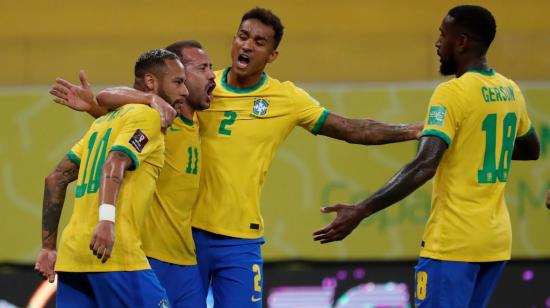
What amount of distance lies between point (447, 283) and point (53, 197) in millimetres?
1897

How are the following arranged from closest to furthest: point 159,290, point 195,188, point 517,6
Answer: point 159,290, point 195,188, point 517,6

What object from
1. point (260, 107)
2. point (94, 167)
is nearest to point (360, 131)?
point (260, 107)

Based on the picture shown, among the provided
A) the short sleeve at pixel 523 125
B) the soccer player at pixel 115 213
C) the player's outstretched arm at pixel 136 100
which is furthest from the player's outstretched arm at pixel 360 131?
the soccer player at pixel 115 213

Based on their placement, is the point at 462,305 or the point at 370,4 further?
the point at 370,4

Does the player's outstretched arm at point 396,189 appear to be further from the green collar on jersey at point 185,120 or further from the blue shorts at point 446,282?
the green collar on jersey at point 185,120

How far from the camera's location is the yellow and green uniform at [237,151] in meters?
5.74

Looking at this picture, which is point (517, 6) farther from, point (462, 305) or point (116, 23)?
point (462, 305)

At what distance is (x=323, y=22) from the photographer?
9977 millimetres

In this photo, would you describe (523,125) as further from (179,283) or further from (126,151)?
(126,151)

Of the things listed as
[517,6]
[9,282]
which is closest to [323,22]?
[517,6]

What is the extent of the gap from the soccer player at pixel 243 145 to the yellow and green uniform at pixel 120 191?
910mm

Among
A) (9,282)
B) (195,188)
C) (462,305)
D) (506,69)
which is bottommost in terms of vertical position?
(9,282)

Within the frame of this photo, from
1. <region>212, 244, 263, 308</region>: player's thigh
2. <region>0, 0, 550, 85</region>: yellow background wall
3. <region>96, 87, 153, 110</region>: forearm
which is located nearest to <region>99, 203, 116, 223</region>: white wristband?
<region>96, 87, 153, 110</region>: forearm

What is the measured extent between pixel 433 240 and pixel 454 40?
950mm
